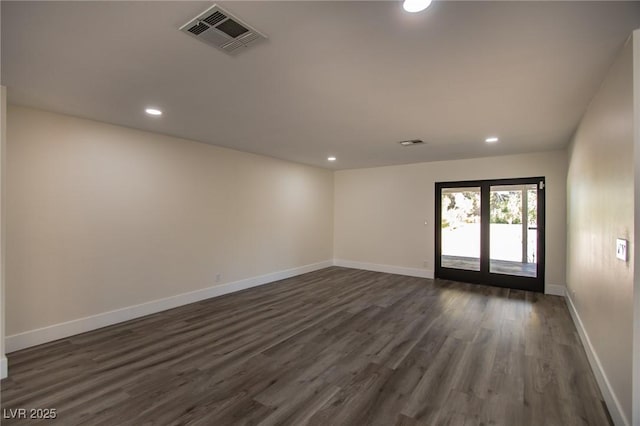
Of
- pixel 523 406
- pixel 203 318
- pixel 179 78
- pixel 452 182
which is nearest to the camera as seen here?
pixel 523 406

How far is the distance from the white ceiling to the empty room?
0.07 feet

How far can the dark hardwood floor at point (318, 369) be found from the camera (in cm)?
209

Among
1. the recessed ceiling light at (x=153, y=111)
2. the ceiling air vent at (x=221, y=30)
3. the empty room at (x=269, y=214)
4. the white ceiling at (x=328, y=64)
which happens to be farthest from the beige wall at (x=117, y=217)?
the ceiling air vent at (x=221, y=30)

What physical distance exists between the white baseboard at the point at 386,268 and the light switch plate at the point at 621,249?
14.6 feet

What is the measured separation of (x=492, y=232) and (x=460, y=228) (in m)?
0.59

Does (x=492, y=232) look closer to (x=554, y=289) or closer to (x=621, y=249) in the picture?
(x=554, y=289)

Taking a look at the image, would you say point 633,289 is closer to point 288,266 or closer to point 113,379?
point 113,379

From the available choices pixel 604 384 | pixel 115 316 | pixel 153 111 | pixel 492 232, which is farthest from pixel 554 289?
pixel 115 316

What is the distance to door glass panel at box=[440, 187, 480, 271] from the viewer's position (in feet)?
19.4

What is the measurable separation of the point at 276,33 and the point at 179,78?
3.62 feet

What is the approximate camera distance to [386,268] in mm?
6914

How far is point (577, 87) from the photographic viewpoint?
2.50 m

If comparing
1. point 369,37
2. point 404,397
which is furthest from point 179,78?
point 404,397

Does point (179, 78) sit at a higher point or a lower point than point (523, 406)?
higher
